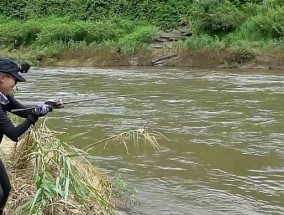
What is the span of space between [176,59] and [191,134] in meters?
16.6

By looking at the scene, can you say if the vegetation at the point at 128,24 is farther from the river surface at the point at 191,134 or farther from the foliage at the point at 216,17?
the river surface at the point at 191,134

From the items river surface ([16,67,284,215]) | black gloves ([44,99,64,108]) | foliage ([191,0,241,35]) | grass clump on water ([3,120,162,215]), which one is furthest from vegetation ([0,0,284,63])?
black gloves ([44,99,64,108])

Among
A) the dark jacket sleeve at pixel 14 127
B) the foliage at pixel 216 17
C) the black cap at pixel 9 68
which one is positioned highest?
the black cap at pixel 9 68

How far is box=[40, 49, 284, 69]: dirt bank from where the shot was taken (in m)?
25.8

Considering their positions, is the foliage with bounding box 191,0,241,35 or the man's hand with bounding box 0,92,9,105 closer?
the man's hand with bounding box 0,92,9,105

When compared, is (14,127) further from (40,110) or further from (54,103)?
(54,103)

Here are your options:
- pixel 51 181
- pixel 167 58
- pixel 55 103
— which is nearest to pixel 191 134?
pixel 51 181

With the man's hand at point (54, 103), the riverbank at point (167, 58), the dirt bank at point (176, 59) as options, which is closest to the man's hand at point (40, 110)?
the man's hand at point (54, 103)

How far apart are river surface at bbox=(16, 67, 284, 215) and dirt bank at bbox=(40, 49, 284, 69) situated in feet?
14.4

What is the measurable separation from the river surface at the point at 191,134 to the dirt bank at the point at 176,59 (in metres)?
4.39

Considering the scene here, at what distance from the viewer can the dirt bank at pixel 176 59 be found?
25.8m

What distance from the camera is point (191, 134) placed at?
36.4 feet

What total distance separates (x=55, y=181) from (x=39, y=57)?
25.5 metres

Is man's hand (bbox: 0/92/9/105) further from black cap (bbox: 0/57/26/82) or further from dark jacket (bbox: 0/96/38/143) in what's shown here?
black cap (bbox: 0/57/26/82)
